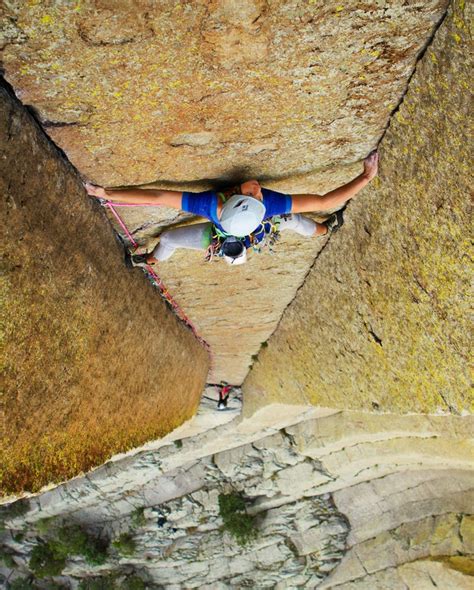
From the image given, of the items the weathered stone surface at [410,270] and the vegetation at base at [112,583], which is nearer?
the weathered stone surface at [410,270]

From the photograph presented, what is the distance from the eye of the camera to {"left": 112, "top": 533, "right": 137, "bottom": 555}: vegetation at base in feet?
34.9

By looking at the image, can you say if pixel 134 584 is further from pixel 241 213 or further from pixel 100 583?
pixel 241 213

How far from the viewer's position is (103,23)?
1.74 metres

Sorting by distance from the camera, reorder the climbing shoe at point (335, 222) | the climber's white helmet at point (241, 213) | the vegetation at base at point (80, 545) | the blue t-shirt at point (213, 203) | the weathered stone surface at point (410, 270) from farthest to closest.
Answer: the vegetation at base at point (80, 545) < the climbing shoe at point (335, 222) < the blue t-shirt at point (213, 203) < the climber's white helmet at point (241, 213) < the weathered stone surface at point (410, 270)

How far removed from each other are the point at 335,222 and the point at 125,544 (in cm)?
1001

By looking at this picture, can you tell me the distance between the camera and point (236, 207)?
8.46 ft

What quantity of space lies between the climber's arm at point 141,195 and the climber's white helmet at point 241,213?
1.12ft

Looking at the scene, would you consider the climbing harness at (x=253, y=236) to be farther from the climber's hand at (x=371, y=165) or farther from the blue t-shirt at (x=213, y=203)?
the climber's hand at (x=371, y=165)

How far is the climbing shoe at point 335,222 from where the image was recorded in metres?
3.43

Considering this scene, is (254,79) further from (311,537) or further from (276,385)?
(311,537)

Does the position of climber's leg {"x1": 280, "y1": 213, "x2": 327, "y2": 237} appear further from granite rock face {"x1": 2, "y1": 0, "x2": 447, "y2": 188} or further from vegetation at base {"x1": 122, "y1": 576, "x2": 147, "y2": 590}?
vegetation at base {"x1": 122, "y1": 576, "x2": 147, "y2": 590}

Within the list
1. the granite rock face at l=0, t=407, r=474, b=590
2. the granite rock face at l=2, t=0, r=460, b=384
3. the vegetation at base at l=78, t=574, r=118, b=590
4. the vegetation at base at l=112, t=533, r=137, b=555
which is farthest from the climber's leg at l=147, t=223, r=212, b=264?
the vegetation at base at l=78, t=574, r=118, b=590

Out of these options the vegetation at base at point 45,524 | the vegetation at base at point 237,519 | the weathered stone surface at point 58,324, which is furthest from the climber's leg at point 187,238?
the vegetation at base at point 45,524

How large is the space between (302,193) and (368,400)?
188 cm
